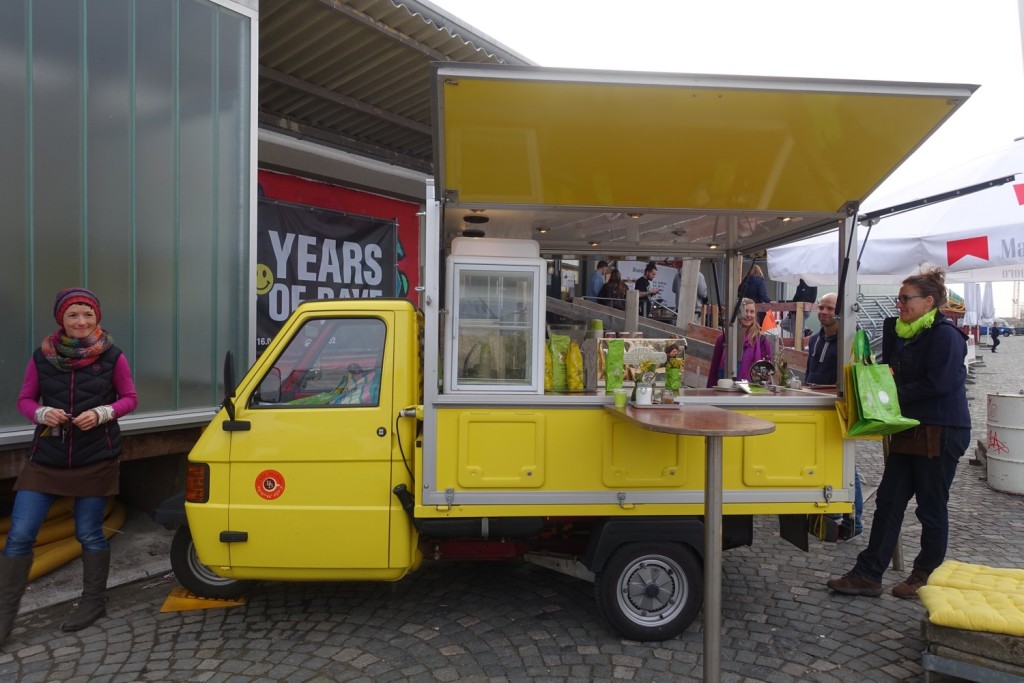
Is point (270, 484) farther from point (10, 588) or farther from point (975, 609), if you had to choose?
point (975, 609)

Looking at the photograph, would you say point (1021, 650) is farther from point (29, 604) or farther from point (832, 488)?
point (29, 604)

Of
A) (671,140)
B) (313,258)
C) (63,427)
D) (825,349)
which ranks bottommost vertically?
(63,427)

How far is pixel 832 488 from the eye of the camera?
12.2 ft

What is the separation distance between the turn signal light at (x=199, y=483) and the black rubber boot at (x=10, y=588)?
1.06 meters

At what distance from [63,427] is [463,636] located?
2461mm

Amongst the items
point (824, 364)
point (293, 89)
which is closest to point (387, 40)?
→ point (293, 89)

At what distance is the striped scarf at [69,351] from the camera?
12.1ft

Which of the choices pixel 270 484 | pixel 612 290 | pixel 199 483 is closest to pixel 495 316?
pixel 270 484

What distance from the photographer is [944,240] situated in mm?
5219

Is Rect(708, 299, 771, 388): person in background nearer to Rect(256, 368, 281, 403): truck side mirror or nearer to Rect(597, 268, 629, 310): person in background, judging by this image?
Rect(597, 268, 629, 310): person in background

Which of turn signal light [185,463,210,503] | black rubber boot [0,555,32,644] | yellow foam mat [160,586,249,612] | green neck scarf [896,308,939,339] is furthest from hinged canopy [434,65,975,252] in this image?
black rubber boot [0,555,32,644]

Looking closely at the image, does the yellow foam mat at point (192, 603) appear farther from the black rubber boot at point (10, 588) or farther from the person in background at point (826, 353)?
the person in background at point (826, 353)

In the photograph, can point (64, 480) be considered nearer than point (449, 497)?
No

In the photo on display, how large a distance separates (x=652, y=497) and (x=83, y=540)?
10.6ft
